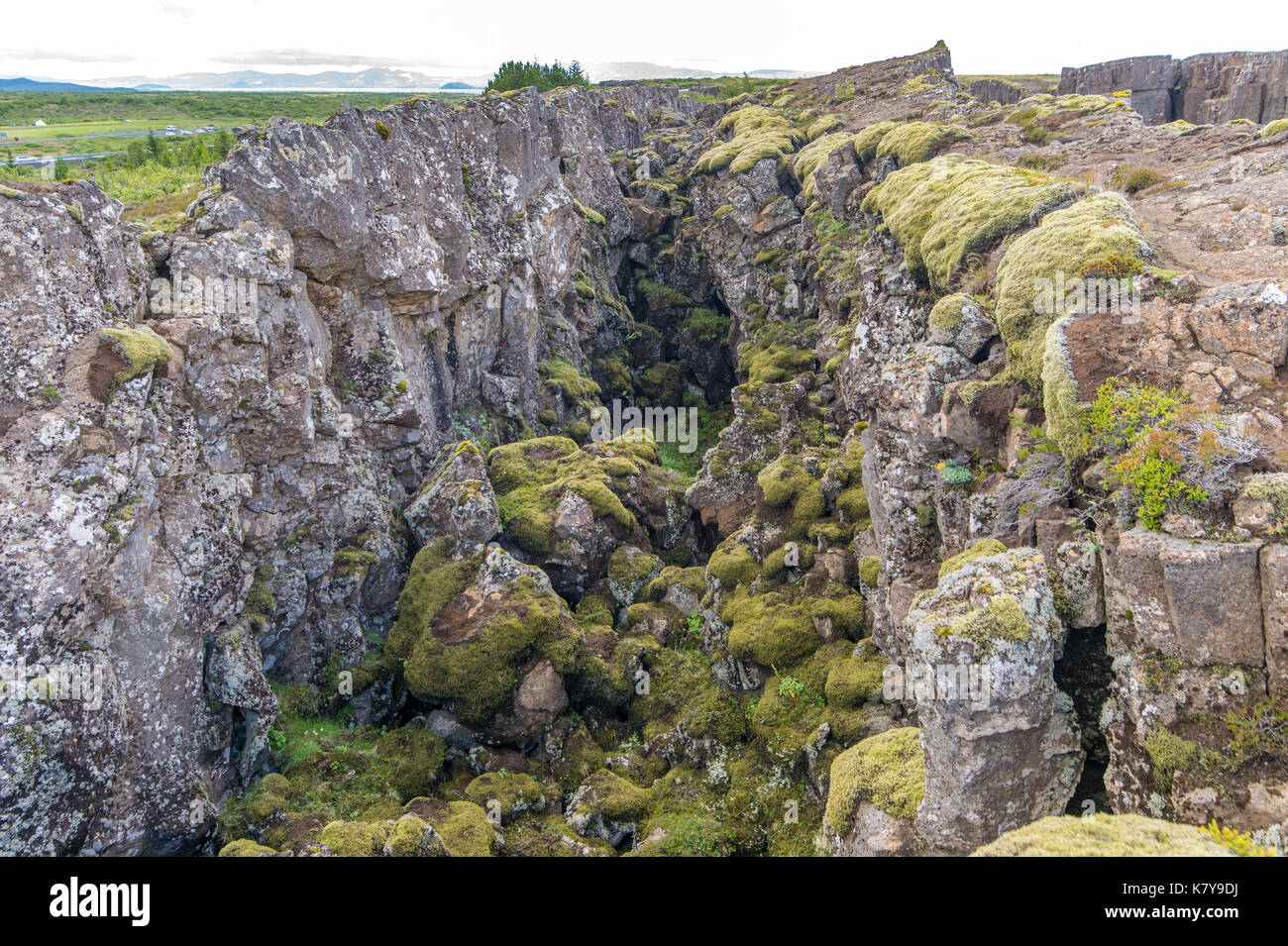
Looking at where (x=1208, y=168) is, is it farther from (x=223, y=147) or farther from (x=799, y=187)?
(x=223, y=147)

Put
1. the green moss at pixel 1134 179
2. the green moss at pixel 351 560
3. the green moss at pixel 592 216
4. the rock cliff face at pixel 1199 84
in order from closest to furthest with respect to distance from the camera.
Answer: the green moss at pixel 1134 179, the green moss at pixel 351 560, the rock cliff face at pixel 1199 84, the green moss at pixel 592 216

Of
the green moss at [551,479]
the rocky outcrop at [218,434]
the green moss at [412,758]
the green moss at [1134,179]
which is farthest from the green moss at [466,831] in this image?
the green moss at [1134,179]

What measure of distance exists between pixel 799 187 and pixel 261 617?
36.5 metres

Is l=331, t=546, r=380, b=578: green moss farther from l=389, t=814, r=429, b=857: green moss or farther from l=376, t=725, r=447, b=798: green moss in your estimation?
l=389, t=814, r=429, b=857: green moss

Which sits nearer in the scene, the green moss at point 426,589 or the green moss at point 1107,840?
the green moss at point 1107,840

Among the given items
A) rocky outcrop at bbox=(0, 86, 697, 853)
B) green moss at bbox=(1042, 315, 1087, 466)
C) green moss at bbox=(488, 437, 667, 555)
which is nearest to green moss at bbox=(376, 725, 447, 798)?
rocky outcrop at bbox=(0, 86, 697, 853)

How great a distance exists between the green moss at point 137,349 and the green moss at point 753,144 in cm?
3522

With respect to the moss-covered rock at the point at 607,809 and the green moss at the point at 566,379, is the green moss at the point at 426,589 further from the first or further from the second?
the green moss at the point at 566,379

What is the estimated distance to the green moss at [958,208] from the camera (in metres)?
18.0

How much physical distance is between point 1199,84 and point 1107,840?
216ft

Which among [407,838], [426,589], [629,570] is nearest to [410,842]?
[407,838]

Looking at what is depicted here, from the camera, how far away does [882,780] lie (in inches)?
461

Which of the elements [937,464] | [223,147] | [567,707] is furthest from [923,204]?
[223,147]

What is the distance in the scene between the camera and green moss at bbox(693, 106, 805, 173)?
4241 cm
